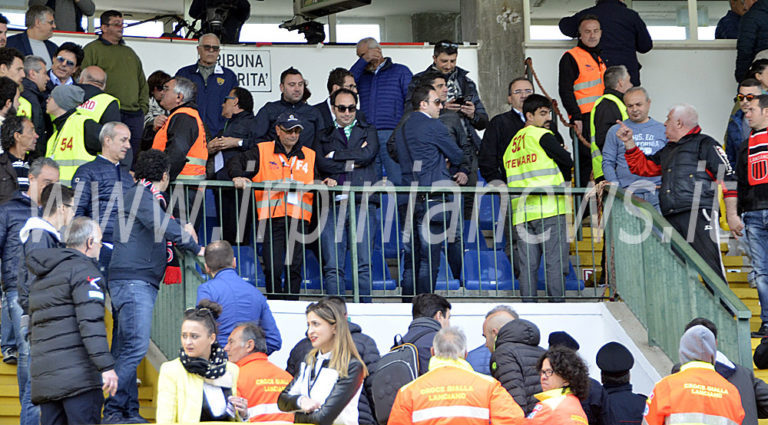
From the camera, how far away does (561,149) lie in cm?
1002

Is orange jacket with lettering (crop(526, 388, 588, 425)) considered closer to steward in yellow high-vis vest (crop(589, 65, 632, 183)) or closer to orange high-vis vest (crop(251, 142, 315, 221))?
orange high-vis vest (crop(251, 142, 315, 221))

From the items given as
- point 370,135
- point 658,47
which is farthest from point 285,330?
point 658,47

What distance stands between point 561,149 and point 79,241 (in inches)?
180

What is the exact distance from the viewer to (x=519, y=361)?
700 centimetres

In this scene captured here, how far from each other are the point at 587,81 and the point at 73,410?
731 cm

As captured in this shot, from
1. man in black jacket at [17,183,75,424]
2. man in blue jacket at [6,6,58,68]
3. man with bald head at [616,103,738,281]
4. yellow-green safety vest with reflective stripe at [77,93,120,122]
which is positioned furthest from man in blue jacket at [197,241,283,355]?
man in blue jacket at [6,6,58,68]

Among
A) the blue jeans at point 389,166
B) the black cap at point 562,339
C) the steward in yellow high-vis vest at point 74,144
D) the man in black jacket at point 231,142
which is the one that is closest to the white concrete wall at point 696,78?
the blue jeans at point 389,166

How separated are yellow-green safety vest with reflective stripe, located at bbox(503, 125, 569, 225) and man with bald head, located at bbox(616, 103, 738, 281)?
894 millimetres

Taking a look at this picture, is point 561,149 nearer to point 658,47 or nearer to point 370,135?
point 370,135

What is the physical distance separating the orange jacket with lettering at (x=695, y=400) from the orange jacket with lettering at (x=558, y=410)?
590 millimetres

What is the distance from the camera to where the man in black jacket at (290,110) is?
1074 cm

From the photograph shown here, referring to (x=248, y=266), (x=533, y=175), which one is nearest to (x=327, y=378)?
(x=248, y=266)

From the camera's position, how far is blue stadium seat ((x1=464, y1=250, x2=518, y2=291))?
10328 millimetres

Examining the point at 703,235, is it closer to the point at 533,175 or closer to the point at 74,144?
the point at 533,175
